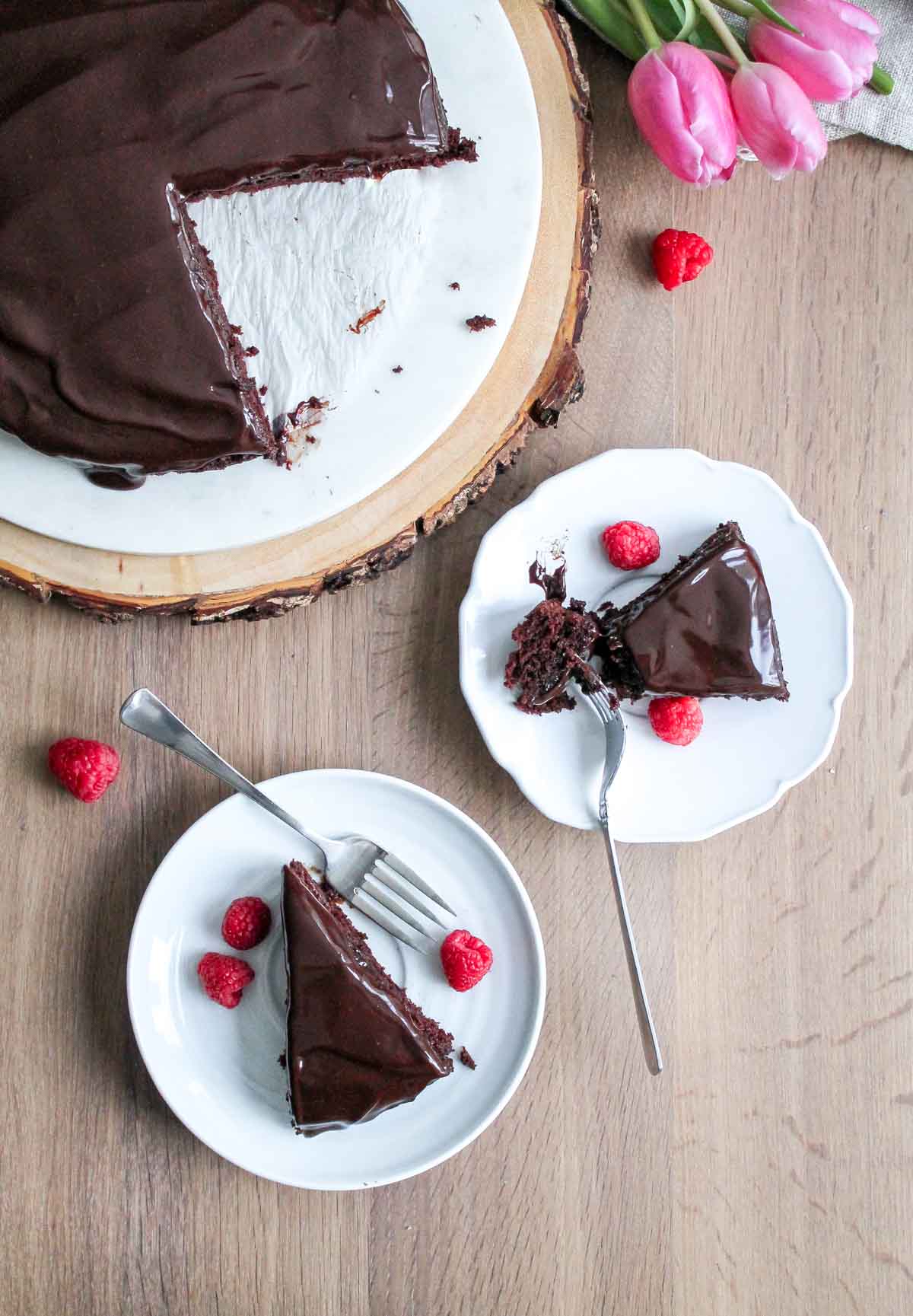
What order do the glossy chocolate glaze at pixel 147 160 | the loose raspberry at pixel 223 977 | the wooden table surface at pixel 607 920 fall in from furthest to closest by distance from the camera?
the wooden table surface at pixel 607 920 → the loose raspberry at pixel 223 977 → the glossy chocolate glaze at pixel 147 160

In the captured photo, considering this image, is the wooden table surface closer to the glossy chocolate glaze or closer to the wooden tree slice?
the wooden tree slice

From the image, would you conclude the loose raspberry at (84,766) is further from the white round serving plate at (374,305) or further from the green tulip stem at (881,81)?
the green tulip stem at (881,81)

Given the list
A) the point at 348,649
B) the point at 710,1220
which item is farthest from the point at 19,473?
the point at 710,1220

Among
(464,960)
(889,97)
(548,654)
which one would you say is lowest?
(464,960)

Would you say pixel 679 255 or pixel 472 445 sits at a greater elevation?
pixel 679 255

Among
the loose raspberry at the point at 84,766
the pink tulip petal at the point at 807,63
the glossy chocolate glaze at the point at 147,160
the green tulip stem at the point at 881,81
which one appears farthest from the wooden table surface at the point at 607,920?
the glossy chocolate glaze at the point at 147,160

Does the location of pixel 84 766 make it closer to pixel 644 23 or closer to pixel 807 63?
pixel 644 23

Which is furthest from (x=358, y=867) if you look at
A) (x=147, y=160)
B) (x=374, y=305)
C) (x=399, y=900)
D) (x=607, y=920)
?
(x=147, y=160)
